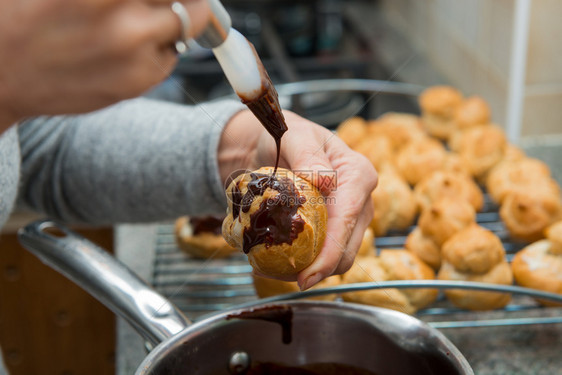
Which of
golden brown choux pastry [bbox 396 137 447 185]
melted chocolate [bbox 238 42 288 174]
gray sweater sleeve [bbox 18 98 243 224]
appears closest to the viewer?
melted chocolate [bbox 238 42 288 174]

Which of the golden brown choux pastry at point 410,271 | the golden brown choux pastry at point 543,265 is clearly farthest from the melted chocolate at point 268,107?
the golden brown choux pastry at point 543,265

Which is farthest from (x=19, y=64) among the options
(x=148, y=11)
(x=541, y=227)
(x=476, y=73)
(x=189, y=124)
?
(x=476, y=73)

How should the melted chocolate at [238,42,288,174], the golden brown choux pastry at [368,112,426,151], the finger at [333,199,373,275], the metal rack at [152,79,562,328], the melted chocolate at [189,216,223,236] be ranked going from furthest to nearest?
the golden brown choux pastry at [368,112,426,151]
the melted chocolate at [189,216,223,236]
the metal rack at [152,79,562,328]
the finger at [333,199,373,275]
the melted chocolate at [238,42,288,174]

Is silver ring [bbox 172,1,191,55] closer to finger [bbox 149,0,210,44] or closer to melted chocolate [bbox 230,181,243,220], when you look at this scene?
finger [bbox 149,0,210,44]

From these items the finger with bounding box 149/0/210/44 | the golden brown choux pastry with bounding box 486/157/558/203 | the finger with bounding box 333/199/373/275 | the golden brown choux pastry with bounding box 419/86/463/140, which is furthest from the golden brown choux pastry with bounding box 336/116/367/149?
the finger with bounding box 149/0/210/44

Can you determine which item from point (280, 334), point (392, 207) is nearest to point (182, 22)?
point (280, 334)

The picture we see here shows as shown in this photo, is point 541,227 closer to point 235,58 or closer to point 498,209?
Answer: point 498,209

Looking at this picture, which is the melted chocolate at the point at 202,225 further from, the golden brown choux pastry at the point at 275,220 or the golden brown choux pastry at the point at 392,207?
the golden brown choux pastry at the point at 275,220
